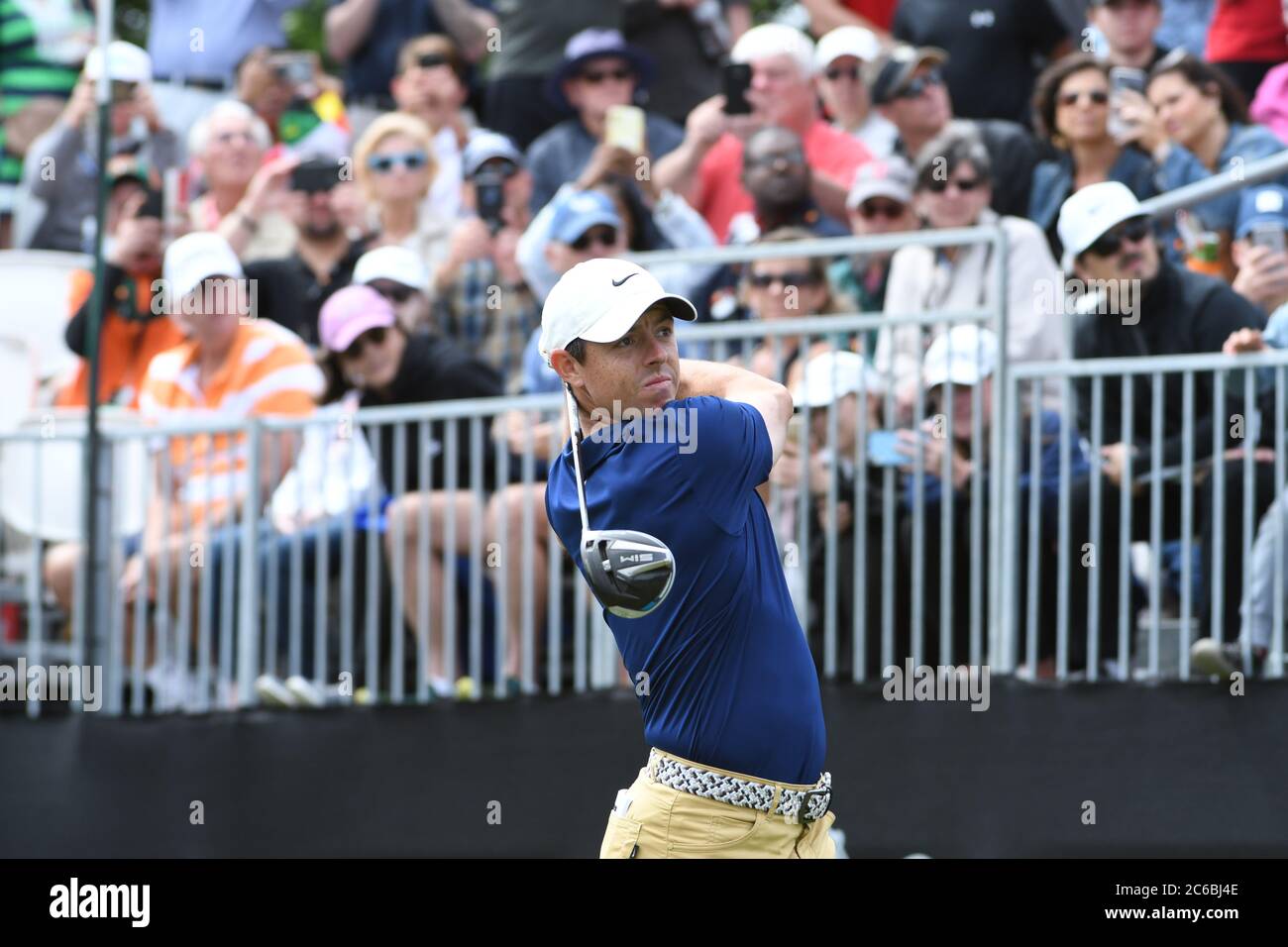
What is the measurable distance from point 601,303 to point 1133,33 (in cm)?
492

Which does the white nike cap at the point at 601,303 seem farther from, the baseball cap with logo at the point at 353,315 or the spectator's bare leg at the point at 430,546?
the baseball cap with logo at the point at 353,315

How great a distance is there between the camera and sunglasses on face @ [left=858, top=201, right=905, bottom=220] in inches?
347

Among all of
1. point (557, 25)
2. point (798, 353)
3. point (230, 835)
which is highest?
point (557, 25)

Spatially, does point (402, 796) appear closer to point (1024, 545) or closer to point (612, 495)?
point (1024, 545)

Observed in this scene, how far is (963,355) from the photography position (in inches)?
309

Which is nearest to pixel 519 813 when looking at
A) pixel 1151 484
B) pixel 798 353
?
pixel 798 353

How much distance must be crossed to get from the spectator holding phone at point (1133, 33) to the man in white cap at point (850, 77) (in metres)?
1.16

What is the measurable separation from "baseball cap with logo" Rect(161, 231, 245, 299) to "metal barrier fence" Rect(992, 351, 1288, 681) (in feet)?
12.3

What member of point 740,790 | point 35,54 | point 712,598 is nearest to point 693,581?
point 712,598

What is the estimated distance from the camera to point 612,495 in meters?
4.79

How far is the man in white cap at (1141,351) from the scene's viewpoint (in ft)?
24.4

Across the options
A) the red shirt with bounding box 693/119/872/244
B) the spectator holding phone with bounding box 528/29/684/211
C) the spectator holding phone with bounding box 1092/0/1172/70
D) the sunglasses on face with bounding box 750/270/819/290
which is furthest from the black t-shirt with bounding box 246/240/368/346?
the spectator holding phone with bounding box 1092/0/1172/70

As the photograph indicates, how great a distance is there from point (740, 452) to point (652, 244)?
460 centimetres

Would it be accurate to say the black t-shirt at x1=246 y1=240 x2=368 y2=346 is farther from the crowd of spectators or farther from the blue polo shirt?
the blue polo shirt
